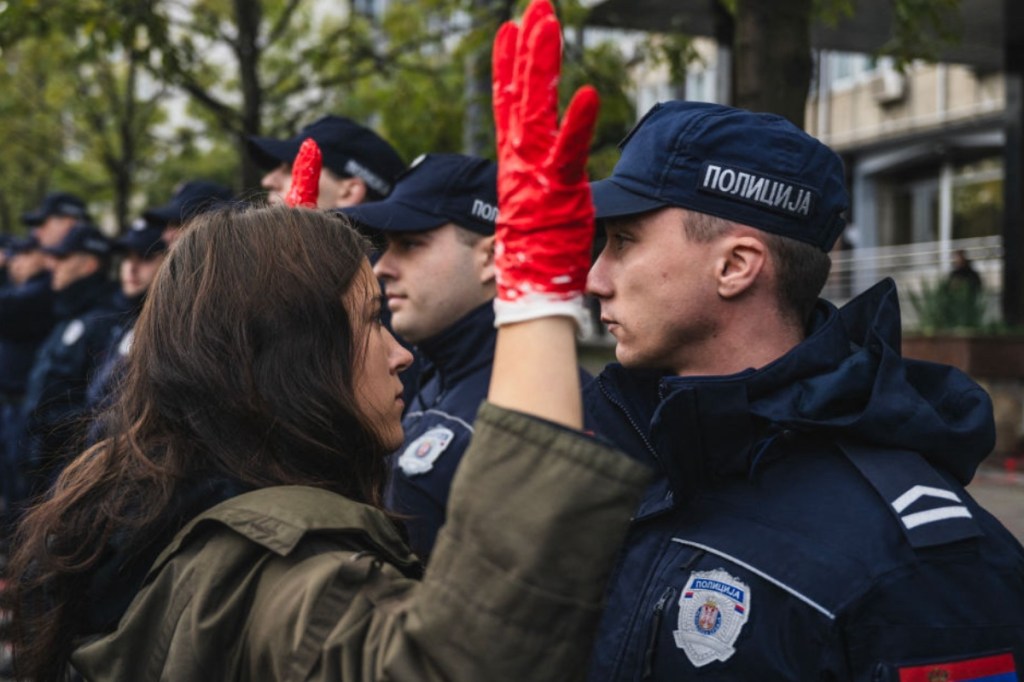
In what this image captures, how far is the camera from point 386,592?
1.56 m

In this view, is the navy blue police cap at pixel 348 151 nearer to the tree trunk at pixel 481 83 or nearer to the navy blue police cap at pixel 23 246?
the tree trunk at pixel 481 83

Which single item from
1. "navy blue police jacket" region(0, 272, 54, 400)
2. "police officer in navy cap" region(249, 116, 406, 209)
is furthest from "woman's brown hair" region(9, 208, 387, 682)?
"navy blue police jacket" region(0, 272, 54, 400)

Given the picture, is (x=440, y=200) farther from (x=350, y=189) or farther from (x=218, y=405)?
(x=218, y=405)

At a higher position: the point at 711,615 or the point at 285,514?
the point at 285,514

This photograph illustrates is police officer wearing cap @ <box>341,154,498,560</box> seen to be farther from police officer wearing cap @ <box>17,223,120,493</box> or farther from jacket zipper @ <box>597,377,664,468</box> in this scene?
police officer wearing cap @ <box>17,223,120,493</box>

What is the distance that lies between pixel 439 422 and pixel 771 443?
155 cm

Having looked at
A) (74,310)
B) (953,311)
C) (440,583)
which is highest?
(440,583)

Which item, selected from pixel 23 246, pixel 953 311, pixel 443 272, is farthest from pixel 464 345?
pixel 953 311

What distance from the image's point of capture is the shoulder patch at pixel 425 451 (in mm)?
3301

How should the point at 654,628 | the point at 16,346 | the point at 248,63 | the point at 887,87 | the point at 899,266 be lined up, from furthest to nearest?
the point at 887,87, the point at 899,266, the point at 248,63, the point at 16,346, the point at 654,628

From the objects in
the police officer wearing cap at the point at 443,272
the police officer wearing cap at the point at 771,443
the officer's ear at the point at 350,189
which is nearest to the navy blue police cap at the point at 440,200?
the police officer wearing cap at the point at 443,272

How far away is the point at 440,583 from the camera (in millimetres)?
1393

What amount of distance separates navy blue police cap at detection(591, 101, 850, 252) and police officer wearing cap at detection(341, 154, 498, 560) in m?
1.37

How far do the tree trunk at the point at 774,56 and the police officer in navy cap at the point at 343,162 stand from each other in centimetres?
145
